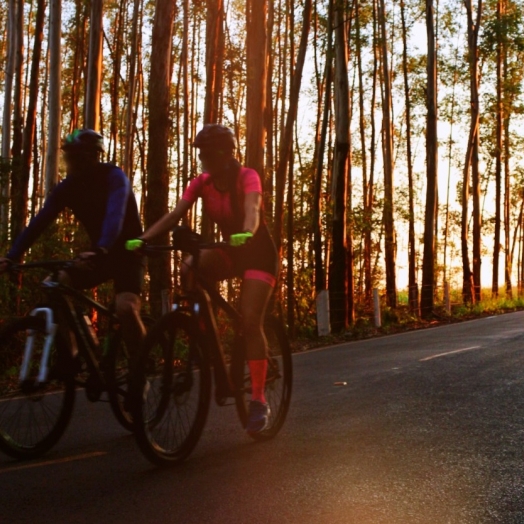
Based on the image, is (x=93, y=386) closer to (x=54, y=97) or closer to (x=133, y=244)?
(x=133, y=244)

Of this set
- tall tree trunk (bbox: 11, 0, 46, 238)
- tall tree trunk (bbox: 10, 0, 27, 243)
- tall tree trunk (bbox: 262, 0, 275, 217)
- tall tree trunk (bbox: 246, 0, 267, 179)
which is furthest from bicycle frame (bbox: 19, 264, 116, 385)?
tall tree trunk (bbox: 262, 0, 275, 217)

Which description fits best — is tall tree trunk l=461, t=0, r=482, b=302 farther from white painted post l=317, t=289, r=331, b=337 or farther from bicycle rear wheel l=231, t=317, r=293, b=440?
bicycle rear wheel l=231, t=317, r=293, b=440

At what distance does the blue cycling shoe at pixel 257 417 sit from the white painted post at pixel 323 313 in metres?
12.4

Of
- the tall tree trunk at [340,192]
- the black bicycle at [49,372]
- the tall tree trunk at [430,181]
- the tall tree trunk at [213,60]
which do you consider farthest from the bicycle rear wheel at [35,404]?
the tall tree trunk at [430,181]

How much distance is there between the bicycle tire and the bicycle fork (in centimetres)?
39

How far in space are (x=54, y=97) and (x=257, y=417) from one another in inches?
552

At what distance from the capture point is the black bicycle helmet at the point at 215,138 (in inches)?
200

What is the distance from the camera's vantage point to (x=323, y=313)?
1788cm

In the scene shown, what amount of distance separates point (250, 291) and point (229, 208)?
1.65 ft

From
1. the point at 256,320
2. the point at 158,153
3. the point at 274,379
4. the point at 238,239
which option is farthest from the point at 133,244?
the point at 158,153

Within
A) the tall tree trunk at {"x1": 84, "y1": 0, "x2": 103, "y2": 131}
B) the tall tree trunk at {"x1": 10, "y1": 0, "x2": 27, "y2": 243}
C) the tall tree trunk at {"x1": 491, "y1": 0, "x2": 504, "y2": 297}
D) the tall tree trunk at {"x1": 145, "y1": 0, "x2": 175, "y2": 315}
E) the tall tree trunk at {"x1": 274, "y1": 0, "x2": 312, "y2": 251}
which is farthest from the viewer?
the tall tree trunk at {"x1": 491, "y1": 0, "x2": 504, "y2": 297}

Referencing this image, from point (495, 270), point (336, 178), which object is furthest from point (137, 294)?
point (495, 270)

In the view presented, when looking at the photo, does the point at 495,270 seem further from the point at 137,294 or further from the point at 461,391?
the point at 137,294

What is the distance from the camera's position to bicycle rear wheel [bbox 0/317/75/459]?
484 cm
